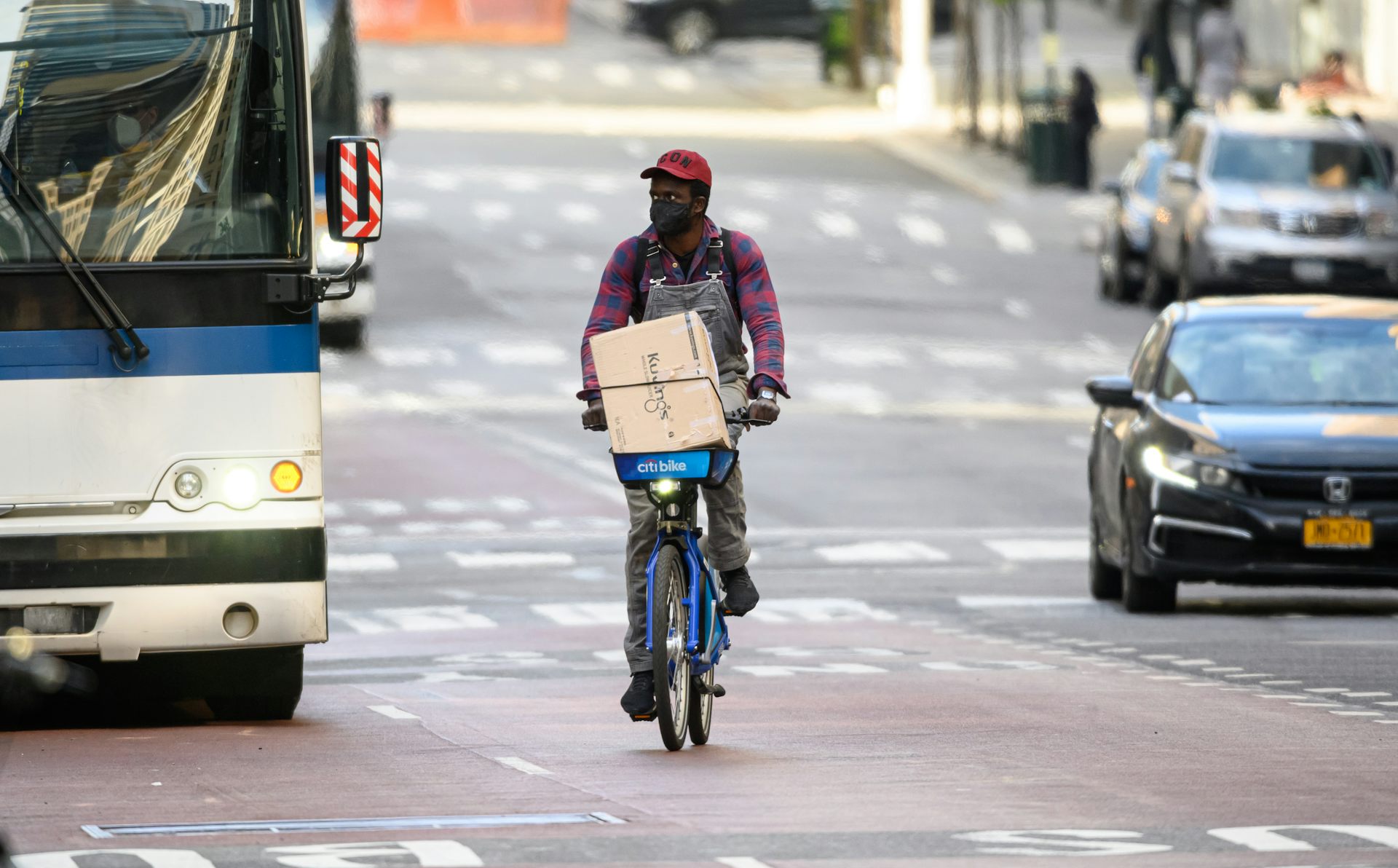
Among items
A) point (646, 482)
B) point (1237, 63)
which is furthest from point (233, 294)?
point (1237, 63)

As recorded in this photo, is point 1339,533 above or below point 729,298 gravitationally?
below

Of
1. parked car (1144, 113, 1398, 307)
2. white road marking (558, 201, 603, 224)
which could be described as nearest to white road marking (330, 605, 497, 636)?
parked car (1144, 113, 1398, 307)

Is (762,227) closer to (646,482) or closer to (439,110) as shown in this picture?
(439,110)

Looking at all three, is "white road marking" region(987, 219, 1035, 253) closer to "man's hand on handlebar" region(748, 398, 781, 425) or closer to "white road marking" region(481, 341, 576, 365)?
"white road marking" region(481, 341, 576, 365)

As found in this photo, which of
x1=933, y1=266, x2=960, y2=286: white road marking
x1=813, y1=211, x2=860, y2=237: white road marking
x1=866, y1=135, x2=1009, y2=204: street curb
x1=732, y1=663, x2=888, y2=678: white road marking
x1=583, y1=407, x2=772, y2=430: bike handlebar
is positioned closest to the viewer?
x1=583, y1=407, x2=772, y2=430: bike handlebar

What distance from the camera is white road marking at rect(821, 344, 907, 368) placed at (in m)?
31.4

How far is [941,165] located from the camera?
165 ft

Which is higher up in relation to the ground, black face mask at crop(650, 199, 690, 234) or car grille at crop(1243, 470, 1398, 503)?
black face mask at crop(650, 199, 690, 234)

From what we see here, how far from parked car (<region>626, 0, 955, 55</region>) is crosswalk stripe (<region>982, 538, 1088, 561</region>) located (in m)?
46.1

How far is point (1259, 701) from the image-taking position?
481 inches

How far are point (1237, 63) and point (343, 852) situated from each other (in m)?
39.5

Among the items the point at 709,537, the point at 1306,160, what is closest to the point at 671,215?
the point at 709,537

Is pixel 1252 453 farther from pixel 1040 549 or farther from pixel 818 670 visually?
pixel 1040 549

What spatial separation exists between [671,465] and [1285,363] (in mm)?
6988
